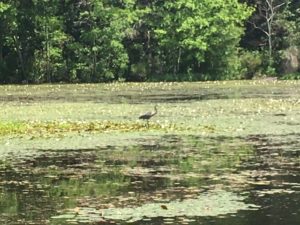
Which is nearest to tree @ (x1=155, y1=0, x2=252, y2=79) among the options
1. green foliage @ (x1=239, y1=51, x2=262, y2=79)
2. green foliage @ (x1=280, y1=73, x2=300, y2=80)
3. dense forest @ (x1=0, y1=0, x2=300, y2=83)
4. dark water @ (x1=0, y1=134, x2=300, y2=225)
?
dense forest @ (x1=0, y1=0, x2=300, y2=83)

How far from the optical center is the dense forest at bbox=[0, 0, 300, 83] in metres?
54.8

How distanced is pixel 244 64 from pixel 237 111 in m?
31.4

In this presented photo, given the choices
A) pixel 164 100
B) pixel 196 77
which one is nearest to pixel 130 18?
pixel 196 77

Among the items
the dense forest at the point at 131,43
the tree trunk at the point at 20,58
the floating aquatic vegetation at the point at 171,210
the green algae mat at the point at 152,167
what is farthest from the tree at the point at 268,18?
the floating aquatic vegetation at the point at 171,210

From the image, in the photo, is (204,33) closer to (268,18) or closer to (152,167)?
(268,18)

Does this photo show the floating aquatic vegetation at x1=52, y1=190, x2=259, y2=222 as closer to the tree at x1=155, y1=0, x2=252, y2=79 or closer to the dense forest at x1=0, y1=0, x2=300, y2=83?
the dense forest at x1=0, y1=0, x2=300, y2=83

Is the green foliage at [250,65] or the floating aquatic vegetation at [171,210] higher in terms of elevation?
the green foliage at [250,65]

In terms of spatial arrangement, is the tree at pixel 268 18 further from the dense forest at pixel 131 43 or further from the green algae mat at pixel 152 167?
the green algae mat at pixel 152 167

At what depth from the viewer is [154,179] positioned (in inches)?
497

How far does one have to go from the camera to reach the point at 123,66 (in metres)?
54.4

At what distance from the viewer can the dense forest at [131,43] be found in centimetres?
5481

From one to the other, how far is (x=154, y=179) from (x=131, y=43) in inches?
1778

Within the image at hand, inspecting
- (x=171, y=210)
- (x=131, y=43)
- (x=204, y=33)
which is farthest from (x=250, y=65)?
(x=171, y=210)

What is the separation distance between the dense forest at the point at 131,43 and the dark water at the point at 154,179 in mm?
37596
